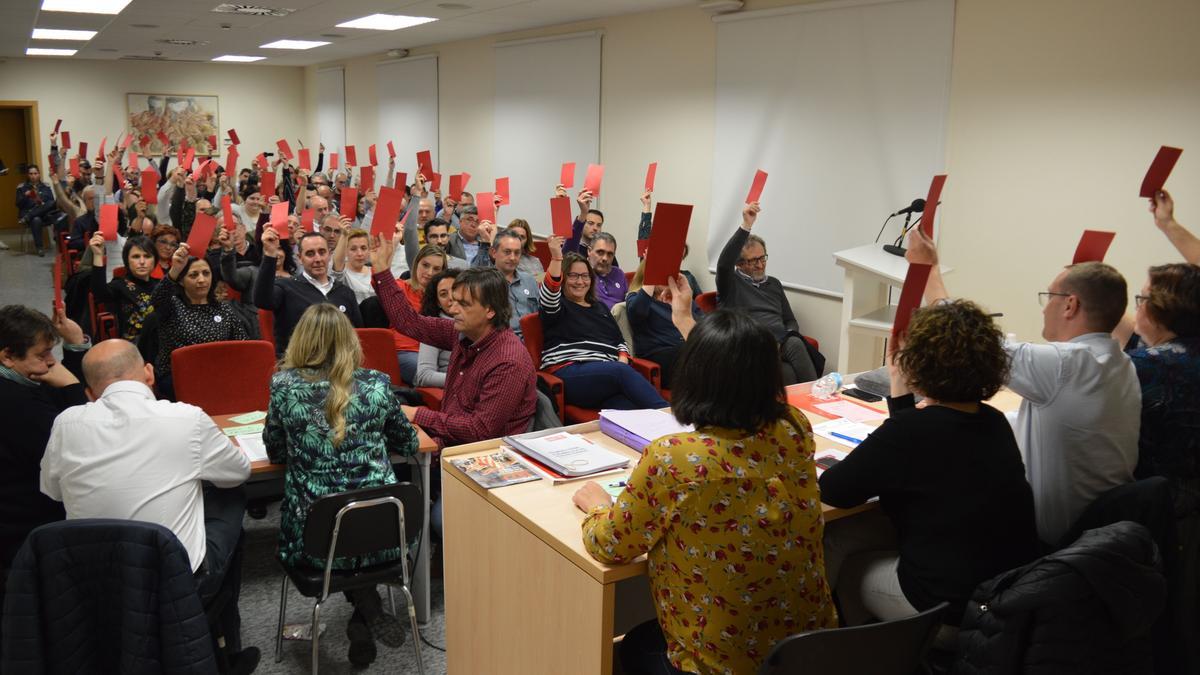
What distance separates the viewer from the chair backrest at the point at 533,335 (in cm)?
470

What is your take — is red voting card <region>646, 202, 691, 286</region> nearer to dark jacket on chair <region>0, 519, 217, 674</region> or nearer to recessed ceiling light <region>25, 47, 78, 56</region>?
dark jacket on chair <region>0, 519, 217, 674</region>

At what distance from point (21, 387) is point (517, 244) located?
120 inches

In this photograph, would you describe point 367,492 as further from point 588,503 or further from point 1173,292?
point 1173,292

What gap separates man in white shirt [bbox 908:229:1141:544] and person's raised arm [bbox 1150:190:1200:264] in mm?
1197

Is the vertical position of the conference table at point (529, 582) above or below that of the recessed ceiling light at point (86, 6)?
below

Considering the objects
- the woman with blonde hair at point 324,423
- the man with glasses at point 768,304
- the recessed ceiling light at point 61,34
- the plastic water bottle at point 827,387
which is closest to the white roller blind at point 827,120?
the man with glasses at point 768,304

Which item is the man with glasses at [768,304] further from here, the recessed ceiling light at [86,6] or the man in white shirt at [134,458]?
the recessed ceiling light at [86,6]

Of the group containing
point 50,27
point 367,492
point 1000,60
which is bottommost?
point 367,492

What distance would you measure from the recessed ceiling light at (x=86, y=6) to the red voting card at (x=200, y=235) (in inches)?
202

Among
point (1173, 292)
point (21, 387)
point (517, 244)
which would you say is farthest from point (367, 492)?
point (517, 244)

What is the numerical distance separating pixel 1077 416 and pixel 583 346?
2738 millimetres

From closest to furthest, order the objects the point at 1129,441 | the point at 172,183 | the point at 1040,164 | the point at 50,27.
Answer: the point at 1129,441, the point at 1040,164, the point at 172,183, the point at 50,27

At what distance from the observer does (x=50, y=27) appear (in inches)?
385

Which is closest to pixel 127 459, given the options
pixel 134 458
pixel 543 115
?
pixel 134 458
